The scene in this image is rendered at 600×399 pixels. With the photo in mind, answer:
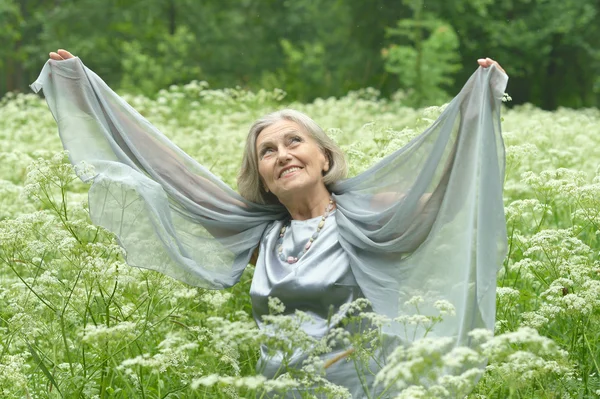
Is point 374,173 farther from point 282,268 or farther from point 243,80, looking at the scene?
point 243,80

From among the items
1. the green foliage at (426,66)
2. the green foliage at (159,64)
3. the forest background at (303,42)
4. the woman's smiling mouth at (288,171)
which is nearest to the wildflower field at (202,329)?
the woman's smiling mouth at (288,171)

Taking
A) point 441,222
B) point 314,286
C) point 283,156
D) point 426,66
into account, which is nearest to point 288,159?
point 283,156

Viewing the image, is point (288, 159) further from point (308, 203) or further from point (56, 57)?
point (56, 57)

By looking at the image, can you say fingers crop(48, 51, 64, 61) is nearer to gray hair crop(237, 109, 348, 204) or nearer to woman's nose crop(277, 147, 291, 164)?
gray hair crop(237, 109, 348, 204)

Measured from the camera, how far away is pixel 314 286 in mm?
3682

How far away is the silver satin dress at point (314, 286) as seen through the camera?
11.7 ft

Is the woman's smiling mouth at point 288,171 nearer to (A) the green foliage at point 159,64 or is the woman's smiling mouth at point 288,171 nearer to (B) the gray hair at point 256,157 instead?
(B) the gray hair at point 256,157

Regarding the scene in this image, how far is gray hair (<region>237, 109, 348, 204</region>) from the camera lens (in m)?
4.09

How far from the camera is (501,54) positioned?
19.9 m

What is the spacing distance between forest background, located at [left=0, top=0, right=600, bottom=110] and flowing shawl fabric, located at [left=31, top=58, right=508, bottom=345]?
46.1ft

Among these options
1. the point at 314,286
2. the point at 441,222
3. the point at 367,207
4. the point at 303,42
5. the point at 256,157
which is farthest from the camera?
the point at 303,42

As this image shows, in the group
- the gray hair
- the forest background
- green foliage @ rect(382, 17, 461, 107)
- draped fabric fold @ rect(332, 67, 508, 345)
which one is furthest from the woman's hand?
the forest background

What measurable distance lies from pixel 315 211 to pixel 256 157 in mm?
396

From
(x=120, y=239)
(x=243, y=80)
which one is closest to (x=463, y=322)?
(x=120, y=239)
